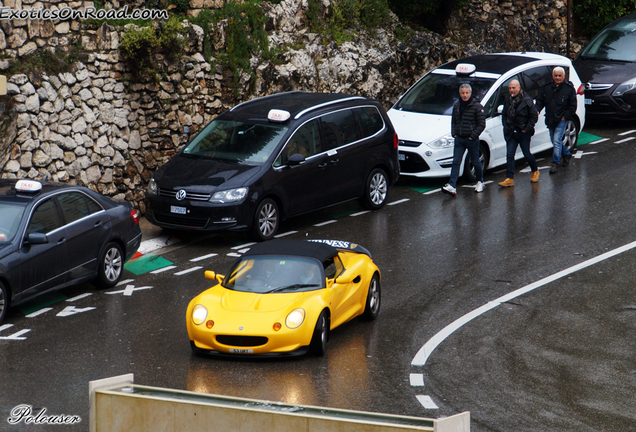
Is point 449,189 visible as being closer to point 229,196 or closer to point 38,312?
point 229,196

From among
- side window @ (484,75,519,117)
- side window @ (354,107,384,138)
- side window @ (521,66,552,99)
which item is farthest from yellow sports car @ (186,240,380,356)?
side window @ (521,66,552,99)

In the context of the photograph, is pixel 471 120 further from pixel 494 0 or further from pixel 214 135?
pixel 494 0

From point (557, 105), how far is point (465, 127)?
7.85 feet

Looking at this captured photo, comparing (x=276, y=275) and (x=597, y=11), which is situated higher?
(x=597, y=11)

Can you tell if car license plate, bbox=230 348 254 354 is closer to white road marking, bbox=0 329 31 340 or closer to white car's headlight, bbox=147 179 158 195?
white road marking, bbox=0 329 31 340

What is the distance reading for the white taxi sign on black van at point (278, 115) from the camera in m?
14.6

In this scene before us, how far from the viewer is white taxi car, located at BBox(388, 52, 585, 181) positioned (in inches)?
663

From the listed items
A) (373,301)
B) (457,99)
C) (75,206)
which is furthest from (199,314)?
(457,99)

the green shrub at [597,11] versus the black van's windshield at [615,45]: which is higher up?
the green shrub at [597,11]

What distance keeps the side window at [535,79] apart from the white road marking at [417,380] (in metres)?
10.2

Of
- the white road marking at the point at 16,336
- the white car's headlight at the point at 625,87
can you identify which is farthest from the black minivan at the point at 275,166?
the white car's headlight at the point at 625,87

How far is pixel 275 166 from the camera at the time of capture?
14219 mm

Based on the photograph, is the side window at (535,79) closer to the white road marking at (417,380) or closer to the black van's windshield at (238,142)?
the black van's windshield at (238,142)

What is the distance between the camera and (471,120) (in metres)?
15.9
